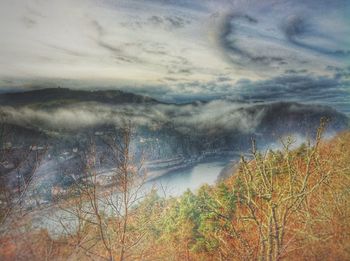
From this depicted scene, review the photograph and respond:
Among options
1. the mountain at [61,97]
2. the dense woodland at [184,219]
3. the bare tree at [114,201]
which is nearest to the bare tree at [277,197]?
Answer: the dense woodland at [184,219]

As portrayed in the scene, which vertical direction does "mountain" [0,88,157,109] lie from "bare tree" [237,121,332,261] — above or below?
above

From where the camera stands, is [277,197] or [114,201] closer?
[277,197]

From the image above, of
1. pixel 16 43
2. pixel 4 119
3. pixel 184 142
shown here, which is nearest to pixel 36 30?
pixel 16 43

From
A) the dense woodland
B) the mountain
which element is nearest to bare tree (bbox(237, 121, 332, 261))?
the dense woodland

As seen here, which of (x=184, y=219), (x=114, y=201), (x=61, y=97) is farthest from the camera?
(x=184, y=219)

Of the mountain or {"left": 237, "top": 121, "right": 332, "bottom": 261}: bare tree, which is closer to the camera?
{"left": 237, "top": 121, "right": 332, "bottom": 261}: bare tree

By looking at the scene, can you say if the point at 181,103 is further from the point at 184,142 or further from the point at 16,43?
the point at 16,43

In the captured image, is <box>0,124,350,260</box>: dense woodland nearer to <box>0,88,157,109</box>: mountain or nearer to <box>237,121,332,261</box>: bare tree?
<box>237,121,332,261</box>: bare tree

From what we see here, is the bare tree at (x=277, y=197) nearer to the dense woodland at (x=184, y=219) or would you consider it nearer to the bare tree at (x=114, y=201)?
the dense woodland at (x=184, y=219)

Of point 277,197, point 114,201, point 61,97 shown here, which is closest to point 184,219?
point 114,201

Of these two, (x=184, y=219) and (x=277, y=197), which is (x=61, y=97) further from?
(x=277, y=197)

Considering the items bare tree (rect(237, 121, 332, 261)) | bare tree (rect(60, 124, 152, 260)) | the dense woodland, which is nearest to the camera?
bare tree (rect(237, 121, 332, 261))
